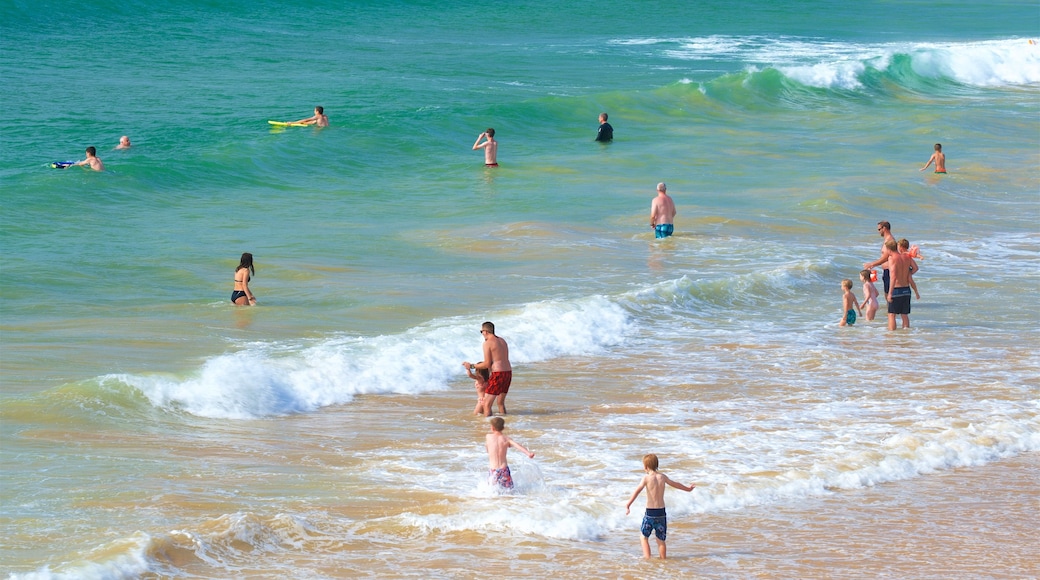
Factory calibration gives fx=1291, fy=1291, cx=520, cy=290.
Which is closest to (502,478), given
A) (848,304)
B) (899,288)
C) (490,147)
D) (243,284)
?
(243,284)

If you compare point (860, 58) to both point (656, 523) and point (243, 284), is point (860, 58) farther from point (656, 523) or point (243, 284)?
point (656, 523)

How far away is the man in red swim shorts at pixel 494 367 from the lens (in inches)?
476

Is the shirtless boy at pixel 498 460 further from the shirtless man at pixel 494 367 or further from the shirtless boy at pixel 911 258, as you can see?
the shirtless boy at pixel 911 258

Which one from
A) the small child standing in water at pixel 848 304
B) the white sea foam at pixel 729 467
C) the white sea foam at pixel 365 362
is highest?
the small child standing in water at pixel 848 304

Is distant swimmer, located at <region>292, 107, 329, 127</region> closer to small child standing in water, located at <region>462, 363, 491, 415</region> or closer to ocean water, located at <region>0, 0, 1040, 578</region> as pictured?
ocean water, located at <region>0, 0, 1040, 578</region>

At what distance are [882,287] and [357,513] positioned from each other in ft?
34.4

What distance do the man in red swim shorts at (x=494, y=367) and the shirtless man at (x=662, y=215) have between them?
334 inches

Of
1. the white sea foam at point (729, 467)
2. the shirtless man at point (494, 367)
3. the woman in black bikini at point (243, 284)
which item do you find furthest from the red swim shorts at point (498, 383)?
the woman in black bikini at point (243, 284)

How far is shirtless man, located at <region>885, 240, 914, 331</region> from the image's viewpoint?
15.5 meters

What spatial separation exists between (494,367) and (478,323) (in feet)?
9.99

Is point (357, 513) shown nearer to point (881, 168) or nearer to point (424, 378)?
point (424, 378)

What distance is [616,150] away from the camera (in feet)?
97.4

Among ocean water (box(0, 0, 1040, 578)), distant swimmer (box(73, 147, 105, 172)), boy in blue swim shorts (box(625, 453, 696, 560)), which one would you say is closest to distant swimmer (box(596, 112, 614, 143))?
ocean water (box(0, 0, 1040, 578))

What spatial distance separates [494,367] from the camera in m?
12.1
